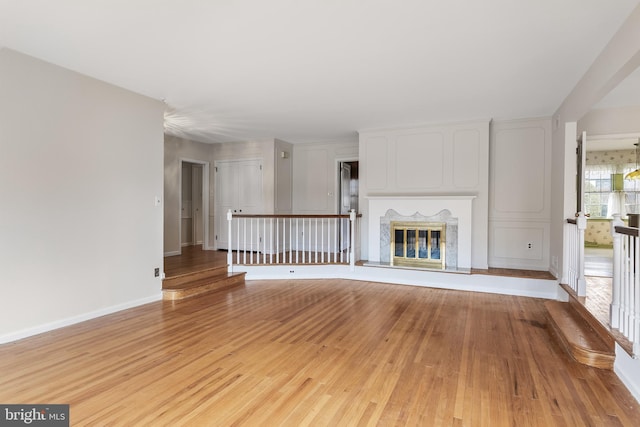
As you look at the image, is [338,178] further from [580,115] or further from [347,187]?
[580,115]

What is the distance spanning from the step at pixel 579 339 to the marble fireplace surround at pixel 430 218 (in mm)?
1774

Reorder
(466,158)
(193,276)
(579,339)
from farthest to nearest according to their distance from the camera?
(466,158)
(193,276)
(579,339)

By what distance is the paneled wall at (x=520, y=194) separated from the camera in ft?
17.2

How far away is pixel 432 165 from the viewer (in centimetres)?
577

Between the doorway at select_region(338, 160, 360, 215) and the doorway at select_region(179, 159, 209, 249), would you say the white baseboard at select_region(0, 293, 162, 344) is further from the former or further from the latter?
the doorway at select_region(338, 160, 360, 215)

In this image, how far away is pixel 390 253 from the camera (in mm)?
5887

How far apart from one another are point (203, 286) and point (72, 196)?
2.08m

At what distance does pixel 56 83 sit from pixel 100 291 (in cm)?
227

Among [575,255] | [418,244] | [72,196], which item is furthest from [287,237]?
[575,255]

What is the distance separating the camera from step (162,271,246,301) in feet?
14.8

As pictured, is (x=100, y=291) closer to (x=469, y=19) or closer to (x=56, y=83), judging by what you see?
(x=56, y=83)

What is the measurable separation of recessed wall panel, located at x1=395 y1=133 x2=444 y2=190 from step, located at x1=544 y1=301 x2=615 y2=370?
9.05ft

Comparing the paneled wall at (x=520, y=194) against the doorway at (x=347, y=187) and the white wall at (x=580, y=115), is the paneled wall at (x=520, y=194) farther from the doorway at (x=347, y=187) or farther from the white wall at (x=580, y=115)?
the doorway at (x=347, y=187)

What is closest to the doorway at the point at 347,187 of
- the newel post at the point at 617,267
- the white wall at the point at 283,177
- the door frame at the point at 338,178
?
the door frame at the point at 338,178
